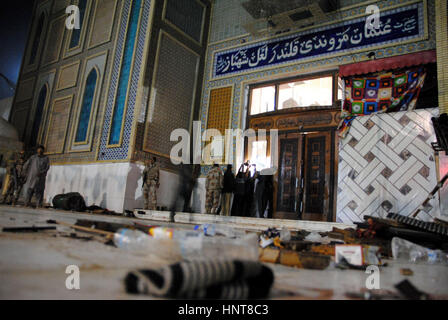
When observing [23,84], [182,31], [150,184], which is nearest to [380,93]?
[150,184]

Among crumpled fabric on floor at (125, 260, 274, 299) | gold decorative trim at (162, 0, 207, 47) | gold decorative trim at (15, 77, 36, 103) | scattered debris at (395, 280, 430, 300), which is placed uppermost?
gold decorative trim at (162, 0, 207, 47)

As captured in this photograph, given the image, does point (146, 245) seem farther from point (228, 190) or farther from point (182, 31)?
point (182, 31)

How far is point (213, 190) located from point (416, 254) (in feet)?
14.9

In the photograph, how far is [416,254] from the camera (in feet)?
8.21

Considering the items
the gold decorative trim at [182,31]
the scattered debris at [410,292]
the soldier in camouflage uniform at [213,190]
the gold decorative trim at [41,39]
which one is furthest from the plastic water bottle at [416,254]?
the gold decorative trim at [41,39]

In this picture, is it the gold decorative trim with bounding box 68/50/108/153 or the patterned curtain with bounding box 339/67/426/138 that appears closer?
the patterned curtain with bounding box 339/67/426/138

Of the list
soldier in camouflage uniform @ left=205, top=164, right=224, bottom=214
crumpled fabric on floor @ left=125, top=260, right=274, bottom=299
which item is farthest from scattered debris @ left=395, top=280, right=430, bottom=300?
soldier in camouflage uniform @ left=205, top=164, right=224, bottom=214

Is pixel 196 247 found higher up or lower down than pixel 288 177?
lower down

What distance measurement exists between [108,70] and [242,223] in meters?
5.67

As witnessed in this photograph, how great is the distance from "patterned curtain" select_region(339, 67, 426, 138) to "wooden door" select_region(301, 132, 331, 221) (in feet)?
1.82

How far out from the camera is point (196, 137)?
8.17 meters

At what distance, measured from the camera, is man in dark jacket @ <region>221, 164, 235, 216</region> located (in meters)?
6.88

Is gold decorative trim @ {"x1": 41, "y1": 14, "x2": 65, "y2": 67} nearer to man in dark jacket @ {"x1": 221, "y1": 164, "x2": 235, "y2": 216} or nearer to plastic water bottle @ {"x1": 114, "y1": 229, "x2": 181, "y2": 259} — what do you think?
man in dark jacket @ {"x1": 221, "y1": 164, "x2": 235, "y2": 216}

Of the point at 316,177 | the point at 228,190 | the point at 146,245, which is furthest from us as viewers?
the point at 228,190
